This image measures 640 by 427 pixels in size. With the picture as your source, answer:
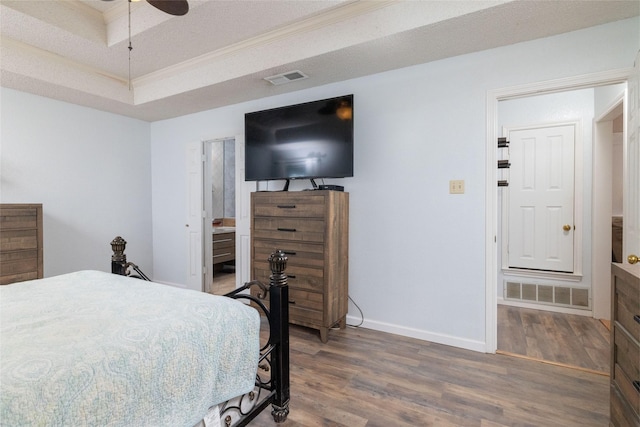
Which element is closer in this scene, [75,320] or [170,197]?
[75,320]

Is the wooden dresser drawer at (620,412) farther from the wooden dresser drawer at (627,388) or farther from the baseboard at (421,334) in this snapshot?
the baseboard at (421,334)

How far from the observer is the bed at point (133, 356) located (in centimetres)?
84

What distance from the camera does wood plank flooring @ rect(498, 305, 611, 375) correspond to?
7.65 feet

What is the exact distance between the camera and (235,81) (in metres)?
3.03

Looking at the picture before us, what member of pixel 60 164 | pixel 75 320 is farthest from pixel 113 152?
pixel 75 320

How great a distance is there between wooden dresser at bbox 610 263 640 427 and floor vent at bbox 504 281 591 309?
2335 mm

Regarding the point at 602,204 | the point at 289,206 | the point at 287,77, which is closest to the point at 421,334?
the point at 289,206

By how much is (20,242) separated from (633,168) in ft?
16.0

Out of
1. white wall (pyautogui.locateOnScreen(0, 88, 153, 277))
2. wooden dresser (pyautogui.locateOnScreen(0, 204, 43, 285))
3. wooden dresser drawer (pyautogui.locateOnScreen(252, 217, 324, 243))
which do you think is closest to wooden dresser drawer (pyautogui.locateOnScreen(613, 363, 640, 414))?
wooden dresser drawer (pyautogui.locateOnScreen(252, 217, 324, 243))

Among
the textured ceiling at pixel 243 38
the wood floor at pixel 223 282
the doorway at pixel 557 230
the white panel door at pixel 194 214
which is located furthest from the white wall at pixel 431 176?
the wood floor at pixel 223 282

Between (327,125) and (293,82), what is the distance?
62 centimetres

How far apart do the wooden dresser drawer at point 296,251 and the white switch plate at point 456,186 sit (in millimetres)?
1185

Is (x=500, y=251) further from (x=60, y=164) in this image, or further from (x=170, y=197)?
(x=60, y=164)

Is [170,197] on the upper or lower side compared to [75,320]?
upper
